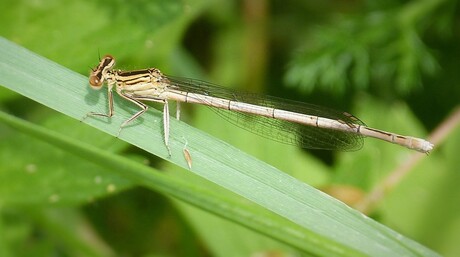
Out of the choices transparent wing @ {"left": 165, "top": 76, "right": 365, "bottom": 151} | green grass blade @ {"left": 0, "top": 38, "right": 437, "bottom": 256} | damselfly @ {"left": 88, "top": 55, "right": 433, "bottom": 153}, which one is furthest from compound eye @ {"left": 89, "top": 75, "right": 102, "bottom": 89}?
transparent wing @ {"left": 165, "top": 76, "right": 365, "bottom": 151}

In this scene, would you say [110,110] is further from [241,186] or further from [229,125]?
[229,125]

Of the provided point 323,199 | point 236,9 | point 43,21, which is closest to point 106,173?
point 43,21

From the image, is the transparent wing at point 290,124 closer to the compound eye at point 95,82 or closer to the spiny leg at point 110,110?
the spiny leg at point 110,110

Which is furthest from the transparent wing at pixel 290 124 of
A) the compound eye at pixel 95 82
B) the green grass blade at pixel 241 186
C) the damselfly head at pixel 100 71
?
the green grass blade at pixel 241 186

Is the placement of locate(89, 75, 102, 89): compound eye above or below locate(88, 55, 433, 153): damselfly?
below

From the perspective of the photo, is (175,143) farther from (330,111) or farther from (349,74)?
(349,74)

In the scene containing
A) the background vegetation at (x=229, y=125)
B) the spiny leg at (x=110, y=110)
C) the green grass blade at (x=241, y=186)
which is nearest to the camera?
the green grass blade at (x=241, y=186)

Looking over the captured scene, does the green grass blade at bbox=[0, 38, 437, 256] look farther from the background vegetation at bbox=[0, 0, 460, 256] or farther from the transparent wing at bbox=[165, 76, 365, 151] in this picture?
the transparent wing at bbox=[165, 76, 365, 151]
